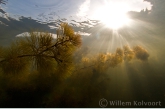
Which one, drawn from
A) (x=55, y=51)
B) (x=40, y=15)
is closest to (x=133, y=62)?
(x=40, y=15)

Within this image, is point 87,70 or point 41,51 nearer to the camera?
point 41,51

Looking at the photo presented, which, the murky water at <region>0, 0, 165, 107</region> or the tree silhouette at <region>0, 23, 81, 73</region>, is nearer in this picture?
the tree silhouette at <region>0, 23, 81, 73</region>

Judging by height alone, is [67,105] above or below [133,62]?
below

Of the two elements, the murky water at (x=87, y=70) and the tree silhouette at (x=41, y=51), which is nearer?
the tree silhouette at (x=41, y=51)

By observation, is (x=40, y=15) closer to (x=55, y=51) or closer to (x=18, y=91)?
(x=18, y=91)

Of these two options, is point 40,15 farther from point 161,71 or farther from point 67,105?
point 161,71

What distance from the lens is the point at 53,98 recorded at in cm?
1620

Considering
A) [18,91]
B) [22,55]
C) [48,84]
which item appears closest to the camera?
[22,55]

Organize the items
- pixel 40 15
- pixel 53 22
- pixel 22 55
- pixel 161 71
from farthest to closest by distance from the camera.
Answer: pixel 161 71, pixel 53 22, pixel 40 15, pixel 22 55

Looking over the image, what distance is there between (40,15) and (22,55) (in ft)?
Result: 58.7

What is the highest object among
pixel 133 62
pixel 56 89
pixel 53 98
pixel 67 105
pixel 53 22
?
pixel 53 22

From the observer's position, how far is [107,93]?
2197 cm

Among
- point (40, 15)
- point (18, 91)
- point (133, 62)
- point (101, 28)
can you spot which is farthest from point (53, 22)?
point (133, 62)

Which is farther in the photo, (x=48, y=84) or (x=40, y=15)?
(x=40, y=15)
